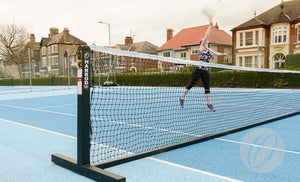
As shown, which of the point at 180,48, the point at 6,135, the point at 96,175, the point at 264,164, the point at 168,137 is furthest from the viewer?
the point at 180,48

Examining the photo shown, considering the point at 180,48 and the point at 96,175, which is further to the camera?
the point at 180,48

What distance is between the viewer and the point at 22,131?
568 centimetres

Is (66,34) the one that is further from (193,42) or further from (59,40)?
(193,42)

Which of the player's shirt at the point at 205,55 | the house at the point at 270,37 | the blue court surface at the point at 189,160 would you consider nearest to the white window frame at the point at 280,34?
the house at the point at 270,37

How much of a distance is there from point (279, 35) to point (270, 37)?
55.1 inches

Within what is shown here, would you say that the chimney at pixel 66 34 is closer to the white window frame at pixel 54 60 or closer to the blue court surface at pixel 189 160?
the white window frame at pixel 54 60

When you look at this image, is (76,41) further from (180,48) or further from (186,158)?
(186,158)

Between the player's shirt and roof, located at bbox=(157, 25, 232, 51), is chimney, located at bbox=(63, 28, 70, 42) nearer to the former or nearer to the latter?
roof, located at bbox=(157, 25, 232, 51)

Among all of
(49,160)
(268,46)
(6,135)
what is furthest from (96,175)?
(268,46)

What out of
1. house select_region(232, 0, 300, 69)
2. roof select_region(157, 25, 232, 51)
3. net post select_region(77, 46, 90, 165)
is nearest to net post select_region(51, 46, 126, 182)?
net post select_region(77, 46, 90, 165)

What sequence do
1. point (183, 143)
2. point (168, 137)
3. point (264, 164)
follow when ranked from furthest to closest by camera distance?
point (168, 137) → point (183, 143) → point (264, 164)

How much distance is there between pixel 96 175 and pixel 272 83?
1789 cm

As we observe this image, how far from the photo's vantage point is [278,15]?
30.6 meters

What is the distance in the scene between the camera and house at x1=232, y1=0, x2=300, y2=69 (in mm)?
27938
